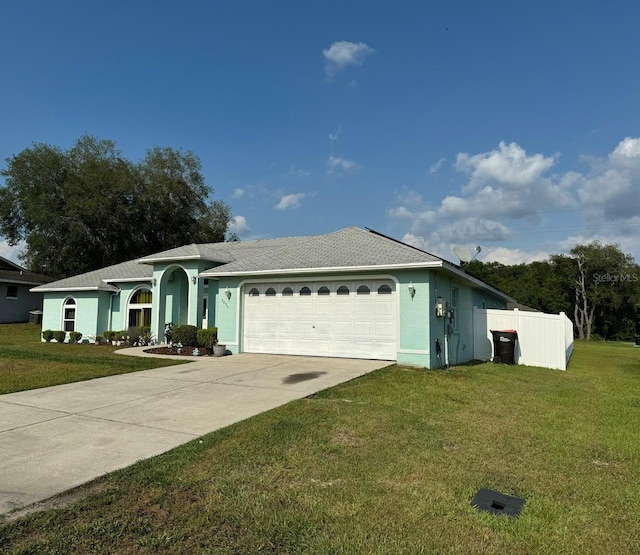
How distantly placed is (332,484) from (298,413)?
2.52 m

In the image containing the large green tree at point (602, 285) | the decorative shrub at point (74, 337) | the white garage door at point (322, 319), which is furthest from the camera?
the large green tree at point (602, 285)

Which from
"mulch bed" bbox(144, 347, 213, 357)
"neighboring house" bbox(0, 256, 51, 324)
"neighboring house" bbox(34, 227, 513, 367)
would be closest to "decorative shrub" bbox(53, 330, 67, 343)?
"neighboring house" bbox(34, 227, 513, 367)

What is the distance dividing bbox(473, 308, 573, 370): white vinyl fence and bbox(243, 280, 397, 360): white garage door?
4.87m

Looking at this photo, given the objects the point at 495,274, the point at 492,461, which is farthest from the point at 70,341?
the point at 495,274

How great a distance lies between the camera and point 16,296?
3014cm

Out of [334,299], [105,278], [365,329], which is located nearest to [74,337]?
[105,278]

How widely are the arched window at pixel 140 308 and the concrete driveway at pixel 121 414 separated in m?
10.1

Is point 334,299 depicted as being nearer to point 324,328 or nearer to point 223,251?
point 324,328

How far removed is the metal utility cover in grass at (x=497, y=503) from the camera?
11.7 ft

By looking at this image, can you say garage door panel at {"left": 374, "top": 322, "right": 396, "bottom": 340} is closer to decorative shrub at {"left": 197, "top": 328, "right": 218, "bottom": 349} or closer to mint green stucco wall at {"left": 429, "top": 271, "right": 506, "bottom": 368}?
mint green stucco wall at {"left": 429, "top": 271, "right": 506, "bottom": 368}

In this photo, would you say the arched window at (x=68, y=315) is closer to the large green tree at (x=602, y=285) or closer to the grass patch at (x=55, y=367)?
the grass patch at (x=55, y=367)

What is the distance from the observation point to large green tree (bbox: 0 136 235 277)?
1347 inches

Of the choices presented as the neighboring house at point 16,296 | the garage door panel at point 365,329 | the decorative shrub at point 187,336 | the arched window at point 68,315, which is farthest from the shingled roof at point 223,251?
the neighboring house at point 16,296

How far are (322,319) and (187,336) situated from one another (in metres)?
5.42
